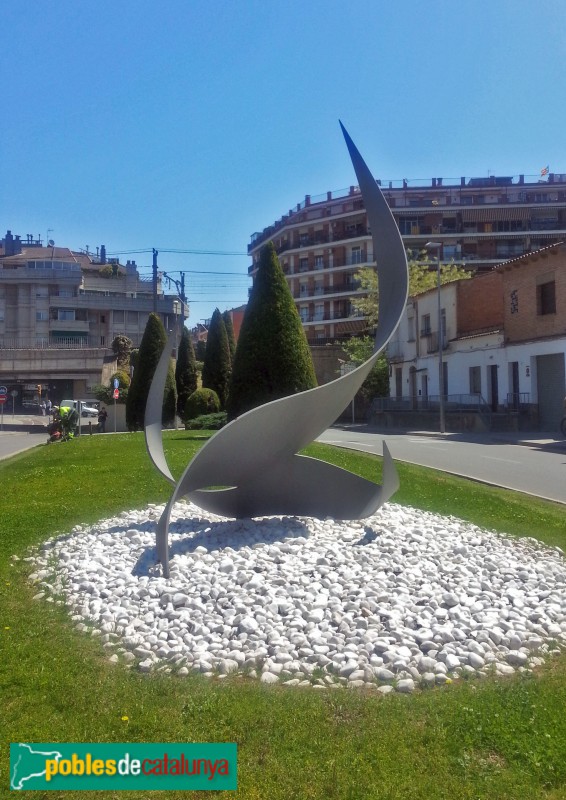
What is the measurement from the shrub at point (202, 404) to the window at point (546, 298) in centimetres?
1429

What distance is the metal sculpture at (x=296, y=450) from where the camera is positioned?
7.17m

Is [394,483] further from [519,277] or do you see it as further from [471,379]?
[471,379]

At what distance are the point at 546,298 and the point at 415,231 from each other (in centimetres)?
3673

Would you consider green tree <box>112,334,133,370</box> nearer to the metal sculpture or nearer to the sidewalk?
the sidewalk

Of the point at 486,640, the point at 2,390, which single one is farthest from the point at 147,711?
the point at 2,390

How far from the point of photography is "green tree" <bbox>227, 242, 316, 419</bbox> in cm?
1891

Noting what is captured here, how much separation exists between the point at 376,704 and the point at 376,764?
0.68 m

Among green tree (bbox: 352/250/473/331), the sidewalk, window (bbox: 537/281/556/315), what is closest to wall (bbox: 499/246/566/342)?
window (bbox: 537/281/556/315)

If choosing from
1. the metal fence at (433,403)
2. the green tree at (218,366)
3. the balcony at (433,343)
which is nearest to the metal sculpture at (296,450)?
the metal fence at (433,403)

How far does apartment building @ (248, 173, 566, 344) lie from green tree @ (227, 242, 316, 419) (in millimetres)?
46076

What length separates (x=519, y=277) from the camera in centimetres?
3391

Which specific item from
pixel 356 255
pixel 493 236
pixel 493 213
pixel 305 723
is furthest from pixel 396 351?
pixel 305 723

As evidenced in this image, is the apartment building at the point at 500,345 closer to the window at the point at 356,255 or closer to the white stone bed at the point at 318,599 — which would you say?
the window at the point at 356,255

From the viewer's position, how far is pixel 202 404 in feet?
108
